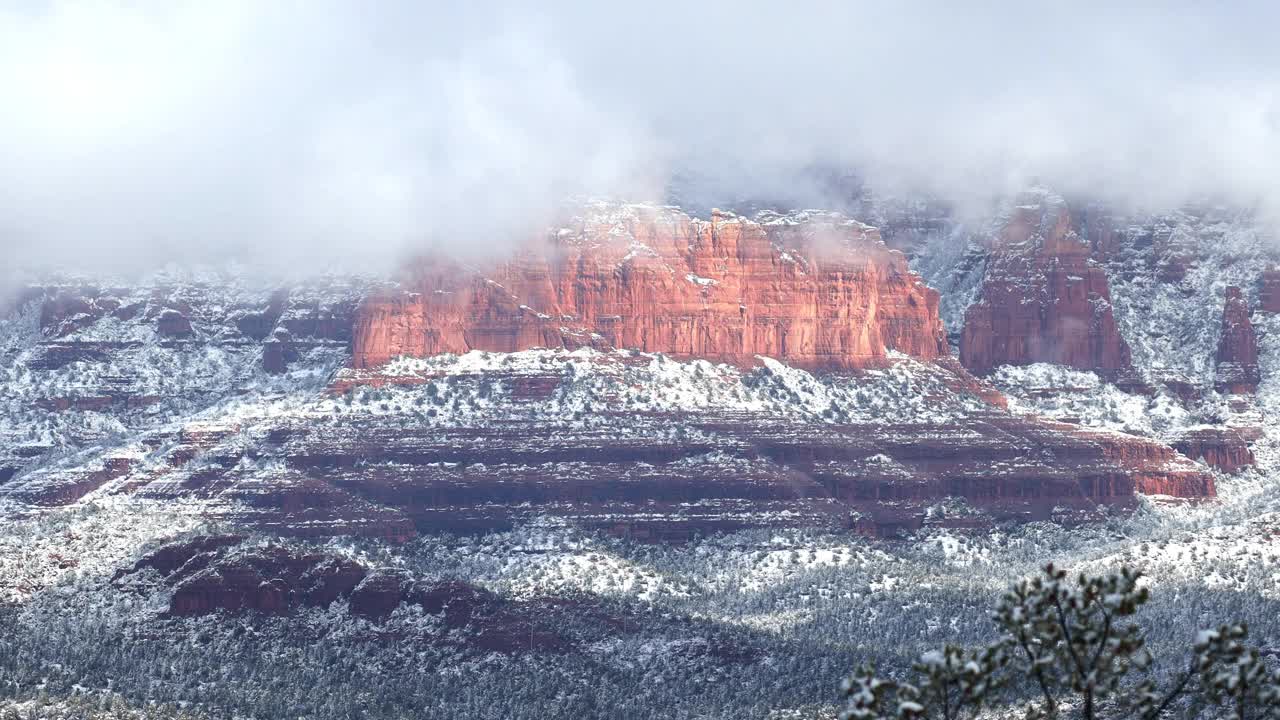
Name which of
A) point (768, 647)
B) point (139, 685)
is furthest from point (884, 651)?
point (139, 685)

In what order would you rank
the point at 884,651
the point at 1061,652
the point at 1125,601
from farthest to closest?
the point at 884,651 → the point at 1061,652 → the point at 1125,601

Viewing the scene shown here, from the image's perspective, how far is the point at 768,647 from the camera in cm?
19612

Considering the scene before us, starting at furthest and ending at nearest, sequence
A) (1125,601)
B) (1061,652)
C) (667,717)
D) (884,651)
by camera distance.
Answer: (884,651), (667,717), (1061,652), (1125,601)

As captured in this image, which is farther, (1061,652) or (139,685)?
(139,685)

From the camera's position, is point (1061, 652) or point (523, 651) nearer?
point (1061, 652)

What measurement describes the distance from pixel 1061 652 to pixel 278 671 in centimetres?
13984

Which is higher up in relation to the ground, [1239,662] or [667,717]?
[1239,662]

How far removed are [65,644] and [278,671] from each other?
1589cm

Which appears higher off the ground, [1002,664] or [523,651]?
[1002,664]

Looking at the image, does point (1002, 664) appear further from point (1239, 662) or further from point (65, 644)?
point (65, 644)

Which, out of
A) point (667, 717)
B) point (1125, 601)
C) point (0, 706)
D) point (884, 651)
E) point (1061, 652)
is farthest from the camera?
point (884, 651)

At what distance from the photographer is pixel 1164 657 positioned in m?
172

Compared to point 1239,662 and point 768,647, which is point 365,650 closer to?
point 768,647

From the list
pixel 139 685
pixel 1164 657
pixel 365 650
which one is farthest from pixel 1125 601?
pixel 365 650
